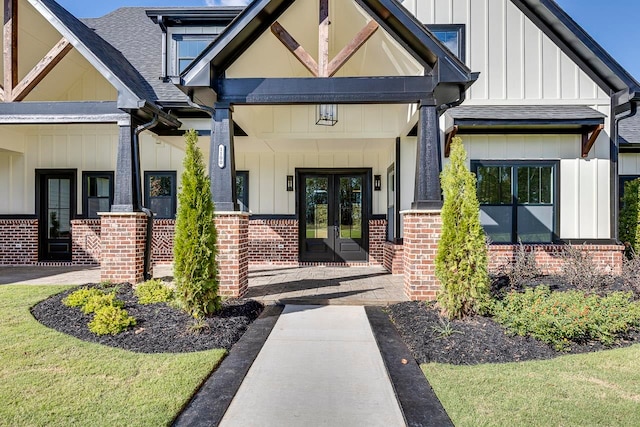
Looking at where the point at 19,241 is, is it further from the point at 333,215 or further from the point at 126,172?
the point at 333,215

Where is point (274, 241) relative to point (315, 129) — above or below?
below

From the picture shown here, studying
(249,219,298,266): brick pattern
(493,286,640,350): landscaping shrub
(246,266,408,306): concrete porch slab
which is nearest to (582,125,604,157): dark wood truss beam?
(493,286,640,350): landscaping shrub

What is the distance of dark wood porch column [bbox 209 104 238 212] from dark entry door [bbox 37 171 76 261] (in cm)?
661

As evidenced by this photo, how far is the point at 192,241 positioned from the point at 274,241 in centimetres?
576

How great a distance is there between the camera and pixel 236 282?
589 centimetres

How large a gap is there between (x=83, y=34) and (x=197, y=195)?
4.71m

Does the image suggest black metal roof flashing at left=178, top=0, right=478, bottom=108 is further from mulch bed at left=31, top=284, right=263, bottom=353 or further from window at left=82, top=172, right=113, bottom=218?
window at left=82, top=172, right=113, bottom=218

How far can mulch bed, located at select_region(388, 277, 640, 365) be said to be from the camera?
3844mm

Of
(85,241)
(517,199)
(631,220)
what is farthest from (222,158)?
(631,220)

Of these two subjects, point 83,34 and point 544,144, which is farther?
point 544,144

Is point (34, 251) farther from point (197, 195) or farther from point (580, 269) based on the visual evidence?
point (580, 269)

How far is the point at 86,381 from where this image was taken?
3.24m

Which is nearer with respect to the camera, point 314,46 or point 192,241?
point 192,241

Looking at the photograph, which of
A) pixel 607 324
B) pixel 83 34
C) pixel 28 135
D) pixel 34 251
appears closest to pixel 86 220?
pixel 34 251
